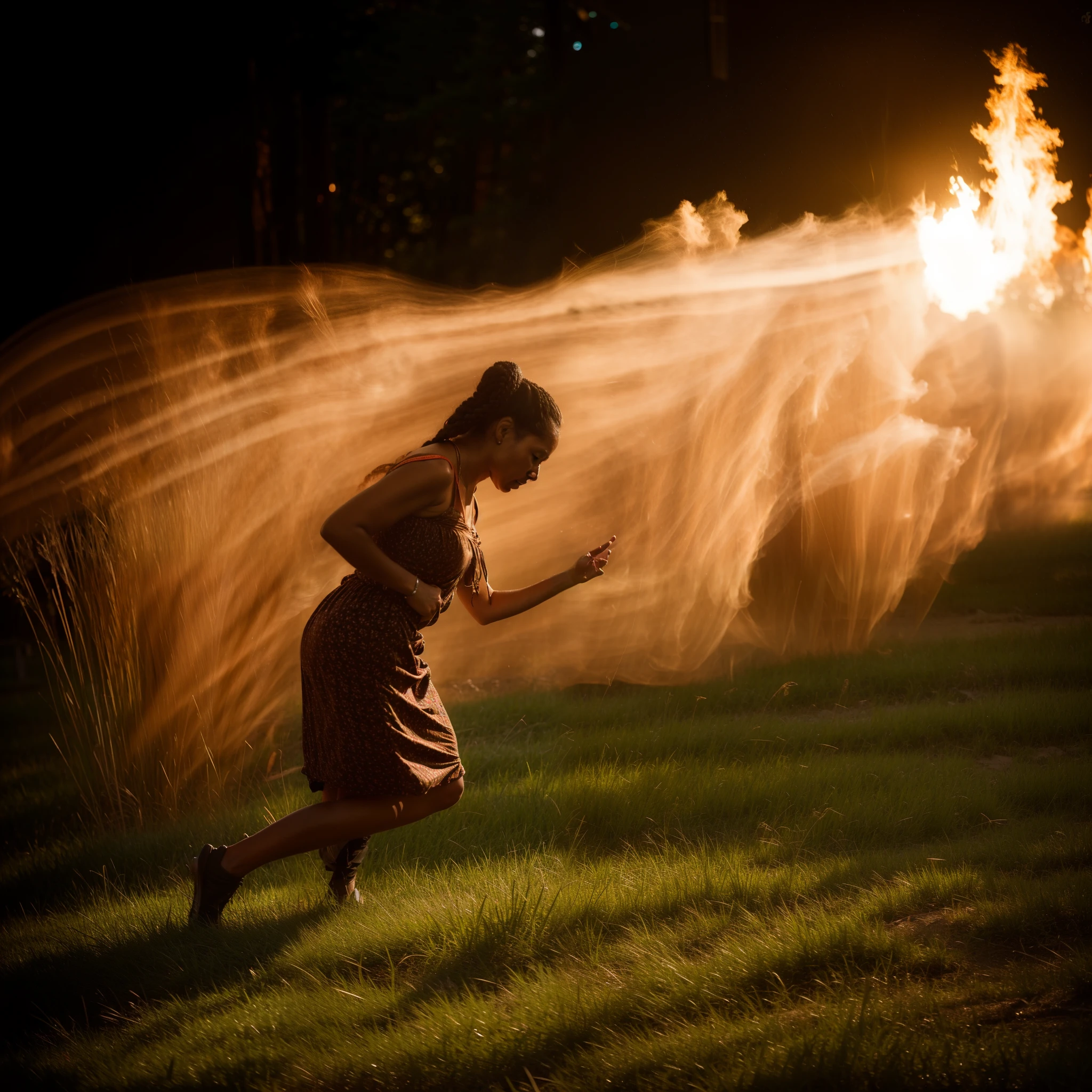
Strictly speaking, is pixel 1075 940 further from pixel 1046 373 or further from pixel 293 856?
pixel 1046 373

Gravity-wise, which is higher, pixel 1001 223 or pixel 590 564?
pixel 1001 223

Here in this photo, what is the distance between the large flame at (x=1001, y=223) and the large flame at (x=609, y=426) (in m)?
0.02

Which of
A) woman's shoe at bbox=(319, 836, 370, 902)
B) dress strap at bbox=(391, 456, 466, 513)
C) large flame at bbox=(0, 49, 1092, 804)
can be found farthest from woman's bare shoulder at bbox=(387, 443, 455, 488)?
large flame at bbox=(0, 49, 1092, 804)

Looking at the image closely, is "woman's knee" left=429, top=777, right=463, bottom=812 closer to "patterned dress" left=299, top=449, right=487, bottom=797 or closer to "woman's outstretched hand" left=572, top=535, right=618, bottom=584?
"patterned dress" left=299, top=449, right=487, bottom=797

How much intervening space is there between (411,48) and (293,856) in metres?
24.8

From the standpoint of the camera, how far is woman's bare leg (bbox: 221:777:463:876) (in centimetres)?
405

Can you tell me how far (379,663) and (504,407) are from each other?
99cm

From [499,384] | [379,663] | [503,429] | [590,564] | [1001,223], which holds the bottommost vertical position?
[379,663]

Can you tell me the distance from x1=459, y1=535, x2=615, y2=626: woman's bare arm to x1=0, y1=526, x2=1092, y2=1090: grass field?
1.03 m

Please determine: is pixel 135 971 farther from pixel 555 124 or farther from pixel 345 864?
pixel 555 124

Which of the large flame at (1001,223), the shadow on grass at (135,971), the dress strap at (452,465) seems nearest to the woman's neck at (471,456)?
the dress strap at (452,465)

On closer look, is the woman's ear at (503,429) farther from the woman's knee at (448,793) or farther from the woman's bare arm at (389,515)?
the woman's knee at (448,793)

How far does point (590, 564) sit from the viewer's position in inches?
167

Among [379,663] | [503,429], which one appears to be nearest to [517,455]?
[503,429]
